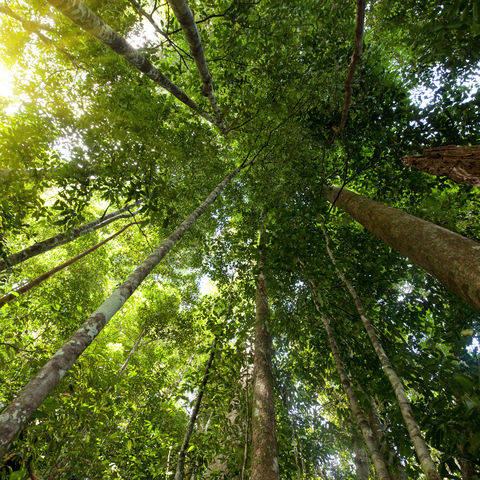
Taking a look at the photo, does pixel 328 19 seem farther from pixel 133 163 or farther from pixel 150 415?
pixel 150 415

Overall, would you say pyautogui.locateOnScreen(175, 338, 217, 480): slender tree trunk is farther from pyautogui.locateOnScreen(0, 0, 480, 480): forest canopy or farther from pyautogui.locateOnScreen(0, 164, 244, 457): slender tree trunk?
pyautogui.locateOnScreen(0, 164, 244, 457): slender tree trunk

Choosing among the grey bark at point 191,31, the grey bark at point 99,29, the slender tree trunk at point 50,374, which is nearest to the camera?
the slender tree trunk at point 50,374

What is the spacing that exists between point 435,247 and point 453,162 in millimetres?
2324

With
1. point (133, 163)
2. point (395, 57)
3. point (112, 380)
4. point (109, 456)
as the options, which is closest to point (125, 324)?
point (112, 380)

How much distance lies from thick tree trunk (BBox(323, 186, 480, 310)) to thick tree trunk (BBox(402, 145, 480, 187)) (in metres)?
1.24

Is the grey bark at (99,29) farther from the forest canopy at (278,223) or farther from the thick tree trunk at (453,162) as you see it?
the thick tree trunk at (453,162)

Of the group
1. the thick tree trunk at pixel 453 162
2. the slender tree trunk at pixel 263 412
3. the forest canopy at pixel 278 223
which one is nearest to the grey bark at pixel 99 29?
the forest canopy at pixel 278 223

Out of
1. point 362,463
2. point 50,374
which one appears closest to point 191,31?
point 50,374

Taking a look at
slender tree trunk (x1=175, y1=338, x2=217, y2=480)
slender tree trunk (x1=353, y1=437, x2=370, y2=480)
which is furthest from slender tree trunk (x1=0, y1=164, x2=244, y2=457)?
slender tree trunk (x1=353, y1=437, x2=370, y2=480)

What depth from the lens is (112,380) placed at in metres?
5.29

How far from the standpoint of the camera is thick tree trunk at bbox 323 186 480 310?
2441mm

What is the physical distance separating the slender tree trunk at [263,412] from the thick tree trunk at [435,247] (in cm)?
254

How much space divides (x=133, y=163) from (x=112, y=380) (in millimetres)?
5230

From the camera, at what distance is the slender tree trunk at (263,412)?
133 inches
